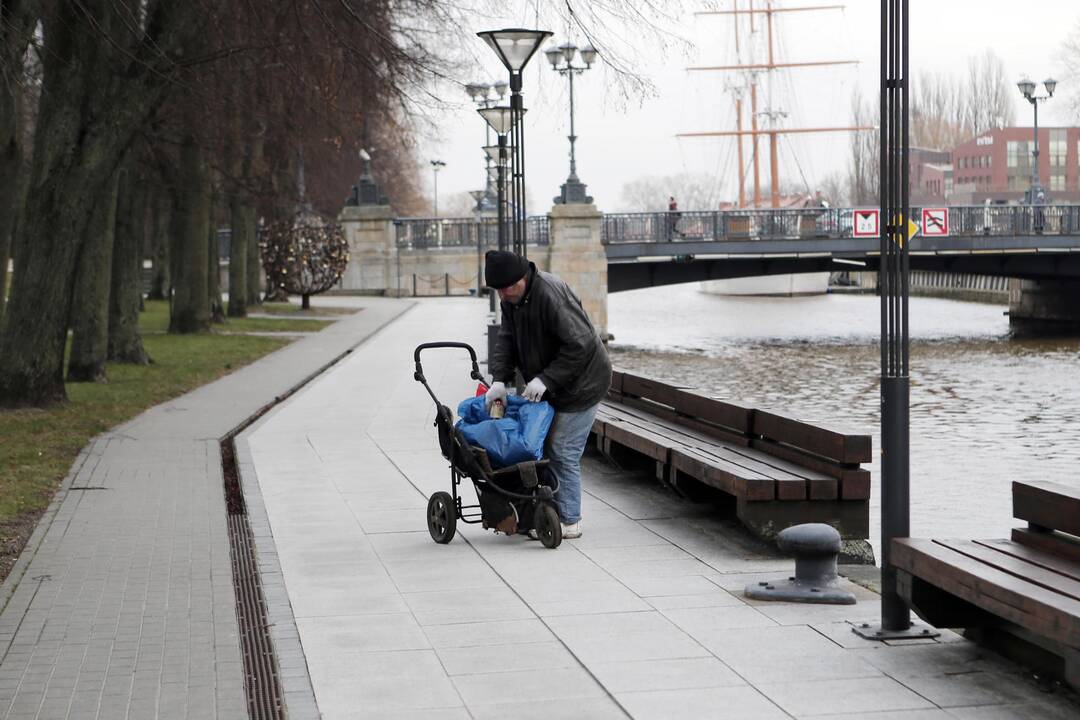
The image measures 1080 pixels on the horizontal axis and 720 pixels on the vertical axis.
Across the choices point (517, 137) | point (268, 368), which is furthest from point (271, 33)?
point (268, 368)

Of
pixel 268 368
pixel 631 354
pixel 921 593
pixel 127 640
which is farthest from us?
pixel 631 354

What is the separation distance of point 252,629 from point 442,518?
2098 millimetres

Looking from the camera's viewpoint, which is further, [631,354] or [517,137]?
[631,354]

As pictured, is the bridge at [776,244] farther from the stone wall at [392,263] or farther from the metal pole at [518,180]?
the metal pole at [518,180]

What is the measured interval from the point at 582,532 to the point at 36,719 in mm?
4265

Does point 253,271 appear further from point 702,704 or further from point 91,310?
point 702,704

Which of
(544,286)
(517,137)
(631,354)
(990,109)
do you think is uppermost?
(990,109)

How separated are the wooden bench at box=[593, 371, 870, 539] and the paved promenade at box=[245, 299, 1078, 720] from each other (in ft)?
1.01

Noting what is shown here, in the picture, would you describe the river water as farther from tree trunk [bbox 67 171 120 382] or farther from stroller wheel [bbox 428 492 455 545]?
tree trunk [bbox 67 171 120 382]

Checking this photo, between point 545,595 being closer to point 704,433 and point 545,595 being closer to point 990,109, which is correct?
point 704,433

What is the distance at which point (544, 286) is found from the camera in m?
8.39

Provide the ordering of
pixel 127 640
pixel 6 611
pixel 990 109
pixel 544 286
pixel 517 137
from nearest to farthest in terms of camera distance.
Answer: pixel 127 640 < pixel 6 611 < pixel 544 286 < pixel 517 137 < pixel 990 109

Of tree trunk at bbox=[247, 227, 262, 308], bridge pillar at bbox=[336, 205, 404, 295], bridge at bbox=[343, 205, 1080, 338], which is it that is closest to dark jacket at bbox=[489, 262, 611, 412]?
tree trunk at bbox=[247, 227, 262, 308]

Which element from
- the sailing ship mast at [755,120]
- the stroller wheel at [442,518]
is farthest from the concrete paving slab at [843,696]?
the sailing ship mast at [755,120]
